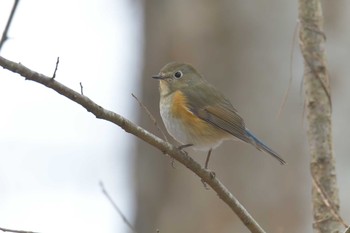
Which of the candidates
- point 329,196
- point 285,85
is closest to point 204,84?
point 285,85

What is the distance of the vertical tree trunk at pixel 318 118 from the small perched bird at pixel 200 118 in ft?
2.01

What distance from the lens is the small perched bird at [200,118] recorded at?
14.1 ft

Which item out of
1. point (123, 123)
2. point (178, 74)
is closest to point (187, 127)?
point (178, 74)

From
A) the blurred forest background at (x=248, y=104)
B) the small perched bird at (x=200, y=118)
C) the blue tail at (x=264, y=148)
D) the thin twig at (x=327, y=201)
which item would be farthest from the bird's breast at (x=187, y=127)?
the thin twig at (x=327, y=201)

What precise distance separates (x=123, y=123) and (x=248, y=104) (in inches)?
90.8

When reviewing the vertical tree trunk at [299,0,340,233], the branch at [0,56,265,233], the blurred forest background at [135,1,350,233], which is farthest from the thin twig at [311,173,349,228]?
the blurred forest background at [135,1,350,233]

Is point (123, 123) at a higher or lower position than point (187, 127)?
lower

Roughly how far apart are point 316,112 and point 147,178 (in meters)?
2.61

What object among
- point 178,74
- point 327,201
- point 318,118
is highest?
point 178,74

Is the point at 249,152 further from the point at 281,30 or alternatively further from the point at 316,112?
the point at 316,112

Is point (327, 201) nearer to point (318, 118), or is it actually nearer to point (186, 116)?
point (318, 118)

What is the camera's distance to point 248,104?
528 cm

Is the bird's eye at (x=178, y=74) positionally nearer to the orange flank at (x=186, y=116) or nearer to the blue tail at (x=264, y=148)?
the orange flank at (x=186, y=116)

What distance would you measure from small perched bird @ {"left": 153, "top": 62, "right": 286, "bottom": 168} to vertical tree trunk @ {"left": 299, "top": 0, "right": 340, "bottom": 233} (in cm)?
61
